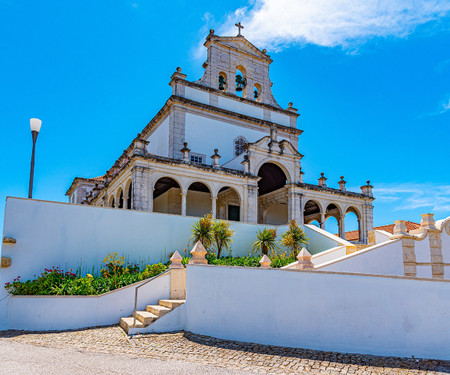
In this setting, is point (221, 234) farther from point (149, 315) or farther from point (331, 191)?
point (331, 191)

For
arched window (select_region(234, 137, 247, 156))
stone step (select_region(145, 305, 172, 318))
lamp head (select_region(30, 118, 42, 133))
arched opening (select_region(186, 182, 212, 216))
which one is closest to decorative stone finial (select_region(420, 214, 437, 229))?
stone step (select_region(145, 305, 172, 318))

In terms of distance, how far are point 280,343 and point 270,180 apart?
630 inches

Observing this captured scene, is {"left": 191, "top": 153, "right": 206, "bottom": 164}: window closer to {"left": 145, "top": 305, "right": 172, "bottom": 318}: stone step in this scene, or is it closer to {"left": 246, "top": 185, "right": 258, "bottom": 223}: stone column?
{"left": 246, "top": 185, "right": 258, "bottom": 223}: stone column

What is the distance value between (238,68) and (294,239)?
15356 millimetres

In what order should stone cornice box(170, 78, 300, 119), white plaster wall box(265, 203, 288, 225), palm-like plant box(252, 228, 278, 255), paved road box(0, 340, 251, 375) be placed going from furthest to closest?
white plaster wall box(265, 203, 288, 225), stone cornice box(170, 78, 300, 119), palm-like plant box(252, 228, 278, 255), paved road box(0, 340, 251, 375)

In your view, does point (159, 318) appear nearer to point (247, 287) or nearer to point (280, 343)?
point (247, 287)

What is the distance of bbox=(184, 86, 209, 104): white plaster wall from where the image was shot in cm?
2306

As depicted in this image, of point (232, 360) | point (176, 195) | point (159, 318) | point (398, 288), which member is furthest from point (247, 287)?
point (176, 195)

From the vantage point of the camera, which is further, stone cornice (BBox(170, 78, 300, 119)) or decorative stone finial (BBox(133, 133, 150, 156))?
stone cornice (BBox(170, 78, 300, 119))

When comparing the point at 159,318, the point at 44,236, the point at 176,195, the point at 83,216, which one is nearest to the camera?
the point at 159,318

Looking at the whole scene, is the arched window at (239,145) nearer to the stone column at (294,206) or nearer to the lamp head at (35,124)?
the stone column at (294,206)

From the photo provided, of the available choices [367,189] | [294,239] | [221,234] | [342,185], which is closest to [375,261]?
[294,239]

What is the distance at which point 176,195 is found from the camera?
2241cm

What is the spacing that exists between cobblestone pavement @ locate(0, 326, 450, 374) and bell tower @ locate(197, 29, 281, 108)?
62.6 feet
